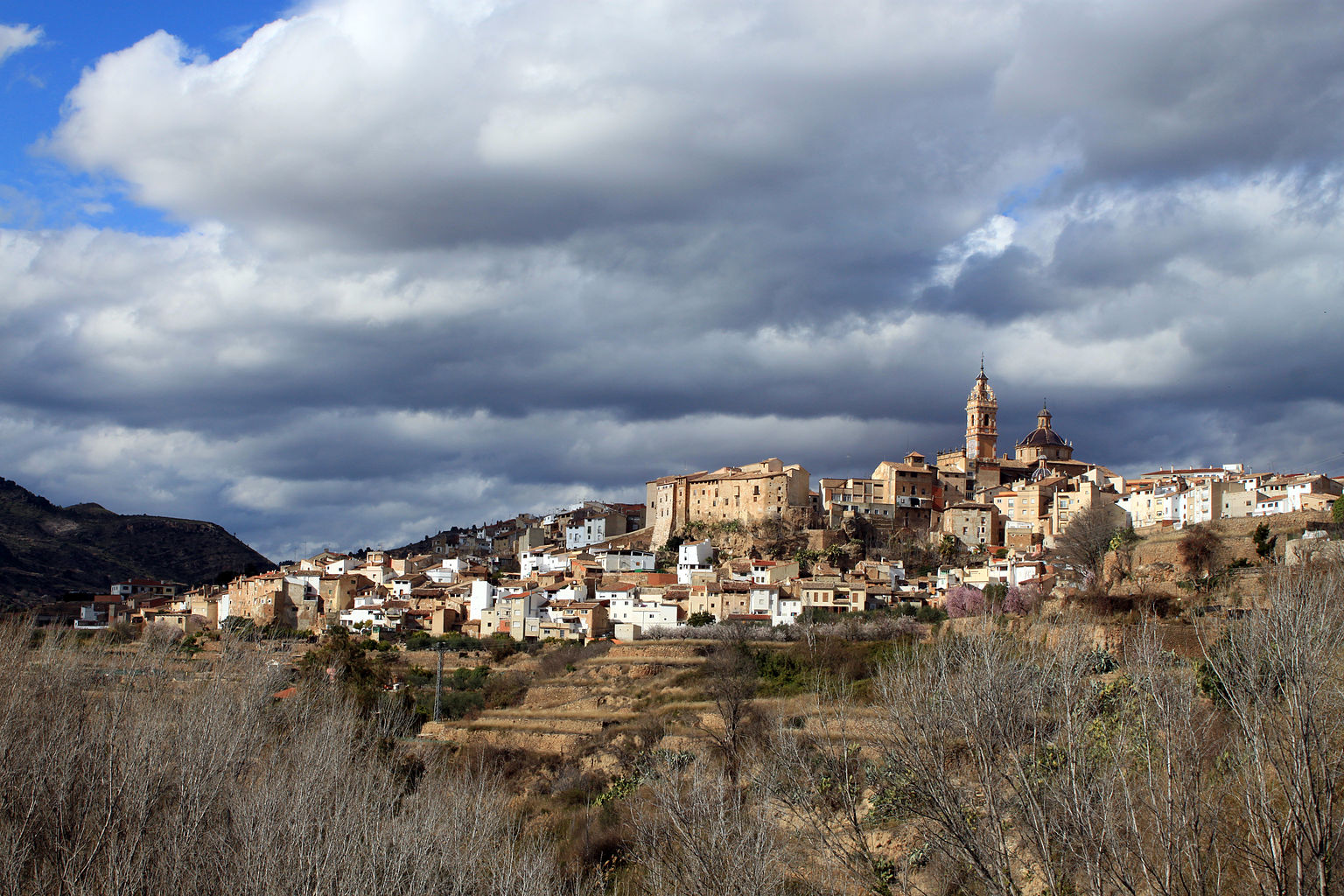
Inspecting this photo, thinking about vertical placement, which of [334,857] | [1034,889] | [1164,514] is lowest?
[1034,889]

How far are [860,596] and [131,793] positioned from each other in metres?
43.1

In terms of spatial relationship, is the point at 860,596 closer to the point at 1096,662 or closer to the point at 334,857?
the point at 1096,662

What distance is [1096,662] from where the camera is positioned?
32188mm

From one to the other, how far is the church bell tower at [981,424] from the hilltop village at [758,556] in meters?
0.13

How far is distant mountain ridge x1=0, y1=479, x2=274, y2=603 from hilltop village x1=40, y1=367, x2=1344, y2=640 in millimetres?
16275

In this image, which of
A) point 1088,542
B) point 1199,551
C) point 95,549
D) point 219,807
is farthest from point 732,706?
point 95,549

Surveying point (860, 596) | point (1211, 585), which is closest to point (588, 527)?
point (860, 596)

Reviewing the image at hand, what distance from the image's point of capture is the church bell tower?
99.9m

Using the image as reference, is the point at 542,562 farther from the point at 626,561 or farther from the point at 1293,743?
the point at 1293,743

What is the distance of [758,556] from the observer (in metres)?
78.2

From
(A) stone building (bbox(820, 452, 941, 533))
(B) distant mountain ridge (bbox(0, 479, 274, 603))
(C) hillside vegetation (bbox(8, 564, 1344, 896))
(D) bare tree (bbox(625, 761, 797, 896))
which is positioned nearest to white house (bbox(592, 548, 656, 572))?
(A) stone building (bbox(820, 452, 941, 533))

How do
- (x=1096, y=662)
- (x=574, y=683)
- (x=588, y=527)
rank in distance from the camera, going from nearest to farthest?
(x=1096, y=662) < (x=574, y=683) < (x=588, y=527)

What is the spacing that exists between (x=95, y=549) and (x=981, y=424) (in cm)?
8475

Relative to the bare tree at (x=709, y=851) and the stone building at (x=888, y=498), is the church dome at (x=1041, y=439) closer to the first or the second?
the stone building at (x=888, y=498)
